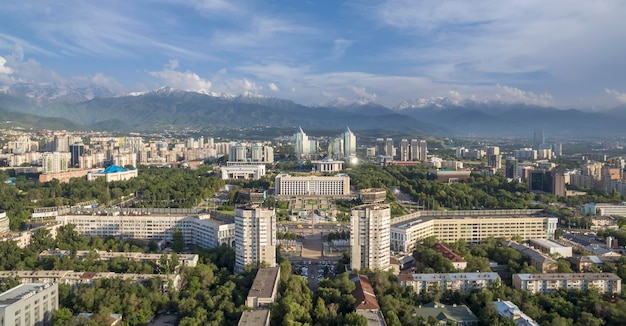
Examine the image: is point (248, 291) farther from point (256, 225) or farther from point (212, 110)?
point (212, 110)

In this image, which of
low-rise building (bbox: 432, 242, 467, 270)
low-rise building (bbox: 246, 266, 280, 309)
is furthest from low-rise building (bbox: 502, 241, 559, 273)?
low-rise building (bbox: 246, 266, 280, 309)

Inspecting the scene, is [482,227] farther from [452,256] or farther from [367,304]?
[367,304]

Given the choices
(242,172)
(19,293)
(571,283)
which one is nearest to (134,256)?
(19,293)

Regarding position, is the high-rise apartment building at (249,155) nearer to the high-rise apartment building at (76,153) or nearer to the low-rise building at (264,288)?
the high-rise apartment building at (76,153)

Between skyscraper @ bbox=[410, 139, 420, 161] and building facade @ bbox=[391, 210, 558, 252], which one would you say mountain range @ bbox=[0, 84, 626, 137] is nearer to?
skyscraper @ bbox=[410, 139, 420, 161]

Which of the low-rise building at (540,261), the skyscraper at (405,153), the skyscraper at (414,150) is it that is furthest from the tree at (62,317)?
the skyscraper at (414,150)
